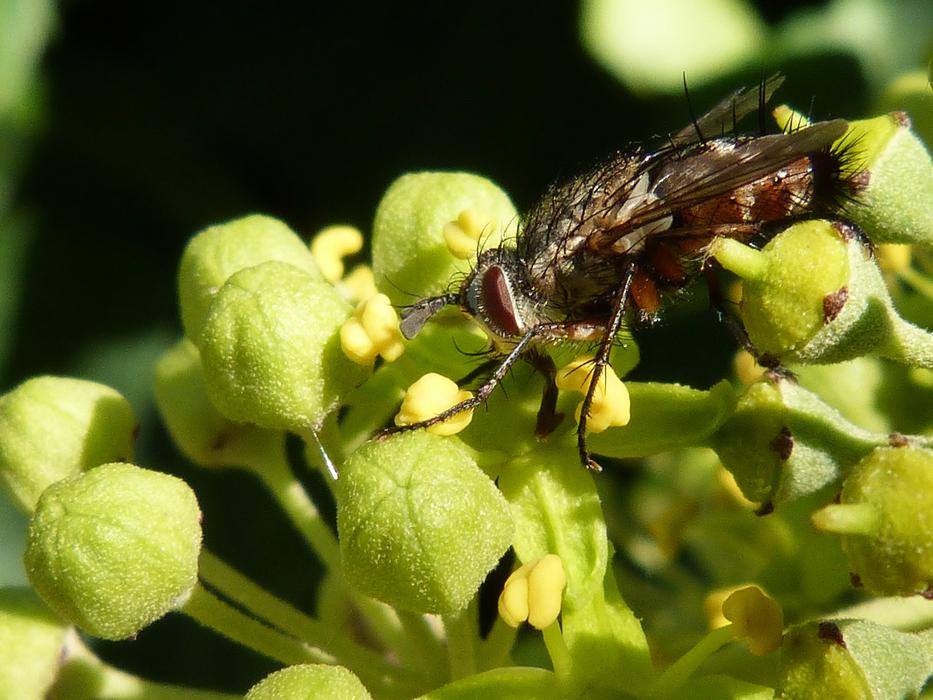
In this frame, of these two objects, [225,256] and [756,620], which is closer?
[756,620]

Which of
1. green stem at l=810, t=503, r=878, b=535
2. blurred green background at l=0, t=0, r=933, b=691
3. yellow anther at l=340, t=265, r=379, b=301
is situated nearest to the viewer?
green stem at l=810, t=503, r=878, b=535

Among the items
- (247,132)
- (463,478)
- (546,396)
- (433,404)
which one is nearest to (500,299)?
(546,396)

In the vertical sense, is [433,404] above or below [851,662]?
above

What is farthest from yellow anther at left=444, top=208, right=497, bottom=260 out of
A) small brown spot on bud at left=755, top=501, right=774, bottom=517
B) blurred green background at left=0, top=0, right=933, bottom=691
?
blurred green background at left=0, top=0, right=933, bottom=691

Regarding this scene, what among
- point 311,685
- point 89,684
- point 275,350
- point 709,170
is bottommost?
point 89,684

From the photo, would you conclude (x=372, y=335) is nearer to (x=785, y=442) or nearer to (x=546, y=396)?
(x=546, y=396)

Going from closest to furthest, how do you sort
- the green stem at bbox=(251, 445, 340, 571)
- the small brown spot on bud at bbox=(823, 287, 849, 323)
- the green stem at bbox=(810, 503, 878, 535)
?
the green stem at bbox=(810, 503, 878, 535)
the small brown spot on bud at bbox=(823, 287, 849, 323)
the green stem at bbox=(251, 445, 340, 571)

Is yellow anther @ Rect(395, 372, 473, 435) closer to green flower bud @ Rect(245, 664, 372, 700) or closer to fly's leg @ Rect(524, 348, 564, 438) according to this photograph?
fly's leg @ Rect(524, 348, 564, 438)
